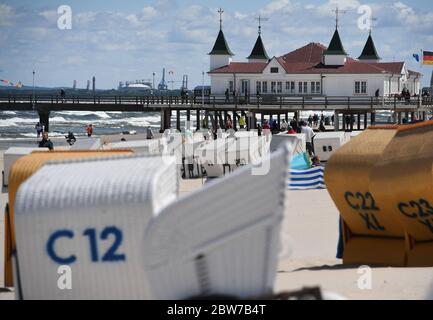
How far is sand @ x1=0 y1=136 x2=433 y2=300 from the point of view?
31.5 feet

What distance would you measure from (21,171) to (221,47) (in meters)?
47.7

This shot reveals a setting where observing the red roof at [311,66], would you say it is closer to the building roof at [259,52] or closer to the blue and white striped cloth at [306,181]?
the building roof at [259,52]

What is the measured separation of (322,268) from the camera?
41.2 feet

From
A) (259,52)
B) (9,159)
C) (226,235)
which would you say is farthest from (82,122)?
(226,235)

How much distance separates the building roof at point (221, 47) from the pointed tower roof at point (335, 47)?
612cm

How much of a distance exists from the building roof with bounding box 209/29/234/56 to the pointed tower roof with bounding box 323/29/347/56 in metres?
6.12

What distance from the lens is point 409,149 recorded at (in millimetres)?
12359

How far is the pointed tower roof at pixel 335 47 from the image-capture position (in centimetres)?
5544

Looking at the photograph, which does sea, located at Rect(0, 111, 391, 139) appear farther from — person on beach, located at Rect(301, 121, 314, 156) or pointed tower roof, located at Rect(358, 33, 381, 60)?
person on beach, located at Rect(301, 121, 314, 156)

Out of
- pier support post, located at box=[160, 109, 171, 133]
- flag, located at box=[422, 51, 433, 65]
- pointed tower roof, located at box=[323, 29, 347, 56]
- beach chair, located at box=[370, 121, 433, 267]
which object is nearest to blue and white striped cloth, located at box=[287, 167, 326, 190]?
beach chair, located at box=[370, 121, 433, 267]

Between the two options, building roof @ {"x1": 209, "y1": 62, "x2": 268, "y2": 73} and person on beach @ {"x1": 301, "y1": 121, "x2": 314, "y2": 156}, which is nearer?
person on beach @ {"x1": 301, "y1": 121, "x2": 314, "y2": 156}

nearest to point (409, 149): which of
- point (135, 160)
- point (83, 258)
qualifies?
point (135, 160)

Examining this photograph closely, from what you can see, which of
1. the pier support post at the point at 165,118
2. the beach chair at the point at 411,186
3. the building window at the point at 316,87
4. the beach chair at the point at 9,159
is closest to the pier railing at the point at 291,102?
the pier support post at the point at 165,118
